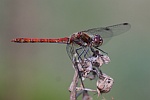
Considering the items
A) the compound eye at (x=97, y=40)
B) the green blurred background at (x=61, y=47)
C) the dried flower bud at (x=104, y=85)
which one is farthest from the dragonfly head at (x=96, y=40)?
the green blurred background at (x=61, y=47)

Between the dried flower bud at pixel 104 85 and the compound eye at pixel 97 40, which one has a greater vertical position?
the compound eye at pixel 97 40

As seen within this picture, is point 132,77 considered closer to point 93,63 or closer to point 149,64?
point 149,64

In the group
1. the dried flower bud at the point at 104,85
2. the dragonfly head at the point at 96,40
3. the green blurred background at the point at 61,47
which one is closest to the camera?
the dried flower bud at the point at 104,85

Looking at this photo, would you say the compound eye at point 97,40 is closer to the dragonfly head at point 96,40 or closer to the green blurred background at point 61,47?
the dragonfly head at point 96,40

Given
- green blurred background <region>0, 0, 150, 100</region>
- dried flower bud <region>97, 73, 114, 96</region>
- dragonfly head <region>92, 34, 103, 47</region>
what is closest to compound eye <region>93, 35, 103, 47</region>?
dragonfly head <region>92, 34, 103, 47</region>

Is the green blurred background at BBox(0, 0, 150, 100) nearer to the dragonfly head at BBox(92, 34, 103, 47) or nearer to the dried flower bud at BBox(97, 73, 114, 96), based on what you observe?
the dragonfly head at BBox(92, 34, 103, 47)

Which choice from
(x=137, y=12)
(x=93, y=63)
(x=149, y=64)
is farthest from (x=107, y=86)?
(x=137, y=12)

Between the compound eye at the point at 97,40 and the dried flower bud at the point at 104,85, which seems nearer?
Result: the dried flower bud at the point at 104,85

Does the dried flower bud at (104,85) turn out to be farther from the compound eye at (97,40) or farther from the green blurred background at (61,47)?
the green blurred background at (61,47)

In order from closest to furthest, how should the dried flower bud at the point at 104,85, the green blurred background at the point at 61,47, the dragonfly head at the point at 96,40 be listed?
1. the dried flower bud at the point at 104,85
2. the dragonfly head at the point at 96,40
3. the green blurred background at the point at 61,47
